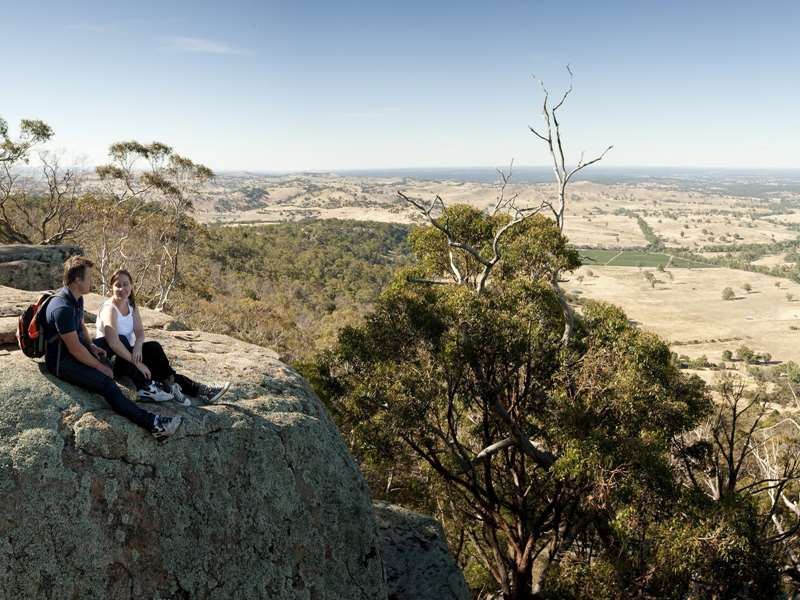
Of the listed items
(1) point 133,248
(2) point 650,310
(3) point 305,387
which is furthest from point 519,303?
(2) point 650,310

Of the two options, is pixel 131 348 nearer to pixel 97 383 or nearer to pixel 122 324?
pixel 122 324

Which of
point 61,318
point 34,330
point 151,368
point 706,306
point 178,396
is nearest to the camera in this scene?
point 61,318

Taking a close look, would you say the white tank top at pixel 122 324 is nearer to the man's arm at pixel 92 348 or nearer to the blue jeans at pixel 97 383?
the man's arm at pixel 92 348

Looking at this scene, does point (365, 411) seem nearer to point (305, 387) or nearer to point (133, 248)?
point (305, 387)

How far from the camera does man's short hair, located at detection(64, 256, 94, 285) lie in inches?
230

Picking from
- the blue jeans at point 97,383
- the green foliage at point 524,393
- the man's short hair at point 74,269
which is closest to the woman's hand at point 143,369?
the blue jeans at point 97,383

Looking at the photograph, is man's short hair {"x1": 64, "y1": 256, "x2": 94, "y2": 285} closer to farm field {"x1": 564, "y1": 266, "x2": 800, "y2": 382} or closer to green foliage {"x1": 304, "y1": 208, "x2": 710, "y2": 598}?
green foliage {"x1": 304, "y1": 208, "x2": 710, "y2": 598}

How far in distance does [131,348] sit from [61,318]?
1210mm

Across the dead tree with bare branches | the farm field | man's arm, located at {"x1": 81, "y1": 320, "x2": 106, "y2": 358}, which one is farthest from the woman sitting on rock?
the farm field

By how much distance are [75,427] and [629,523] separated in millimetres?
8936

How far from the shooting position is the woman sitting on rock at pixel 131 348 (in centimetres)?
657

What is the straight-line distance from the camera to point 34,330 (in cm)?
586

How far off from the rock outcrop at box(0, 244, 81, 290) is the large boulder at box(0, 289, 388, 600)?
388 inches

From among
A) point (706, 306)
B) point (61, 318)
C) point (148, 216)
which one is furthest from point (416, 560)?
point (706, 306)
